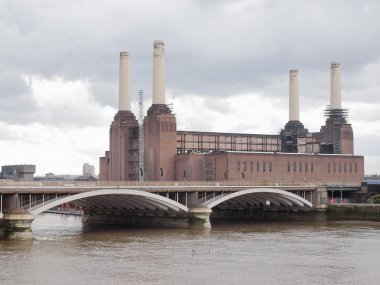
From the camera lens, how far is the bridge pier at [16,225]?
6844 centimetres

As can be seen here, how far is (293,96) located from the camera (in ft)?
472

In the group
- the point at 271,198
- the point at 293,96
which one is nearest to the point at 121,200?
the point at 271,198

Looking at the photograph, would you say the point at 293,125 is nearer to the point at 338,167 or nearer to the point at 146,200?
the point at 338,167

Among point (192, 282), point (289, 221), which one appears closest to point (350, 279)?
point (192, 282)

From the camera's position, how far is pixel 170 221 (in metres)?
87.9

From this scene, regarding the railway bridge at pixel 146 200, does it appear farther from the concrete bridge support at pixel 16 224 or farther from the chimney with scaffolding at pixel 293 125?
the chimney with scaffolding at pixel 293 125

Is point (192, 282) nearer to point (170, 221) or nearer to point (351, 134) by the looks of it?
point (170, 221)

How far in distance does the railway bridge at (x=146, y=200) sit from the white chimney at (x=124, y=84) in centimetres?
2583

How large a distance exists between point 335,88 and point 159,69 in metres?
36.9

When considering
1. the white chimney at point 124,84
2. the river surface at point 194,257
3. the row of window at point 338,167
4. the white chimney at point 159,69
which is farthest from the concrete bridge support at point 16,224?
the row of window at point 338,167

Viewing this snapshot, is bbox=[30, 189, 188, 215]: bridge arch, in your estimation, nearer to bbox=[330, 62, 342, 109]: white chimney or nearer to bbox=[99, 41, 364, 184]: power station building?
bbox=[99, 41, 364, 184]: power station building

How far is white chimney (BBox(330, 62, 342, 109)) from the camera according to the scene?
13975 cm

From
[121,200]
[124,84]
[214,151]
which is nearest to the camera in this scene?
[121,200]

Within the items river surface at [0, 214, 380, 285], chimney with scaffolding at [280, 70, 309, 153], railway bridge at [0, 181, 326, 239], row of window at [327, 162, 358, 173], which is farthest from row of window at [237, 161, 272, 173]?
river surface at [0, 214, 380, 285]
